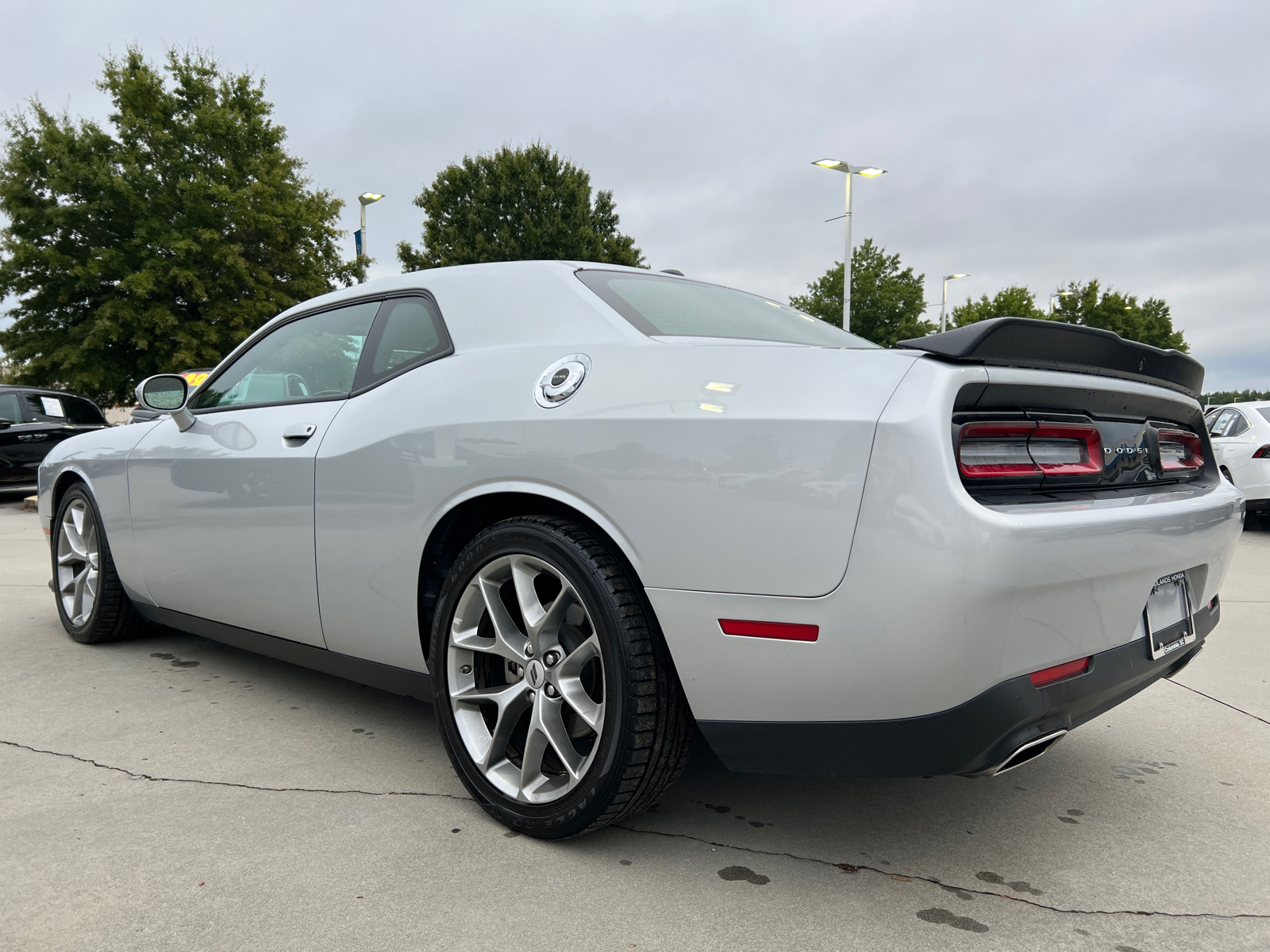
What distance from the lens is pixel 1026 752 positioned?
6.79 feet

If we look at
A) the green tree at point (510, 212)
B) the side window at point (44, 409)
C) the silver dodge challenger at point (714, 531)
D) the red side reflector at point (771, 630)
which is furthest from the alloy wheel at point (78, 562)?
the green tree at point (510, 212)

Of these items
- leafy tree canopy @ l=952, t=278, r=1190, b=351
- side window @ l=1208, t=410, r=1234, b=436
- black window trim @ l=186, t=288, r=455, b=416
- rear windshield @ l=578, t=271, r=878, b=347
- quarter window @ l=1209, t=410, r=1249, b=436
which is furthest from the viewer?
leafy tree canopy @ l=952, t=278, r=1190, b=351

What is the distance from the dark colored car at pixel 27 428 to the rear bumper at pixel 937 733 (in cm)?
1358

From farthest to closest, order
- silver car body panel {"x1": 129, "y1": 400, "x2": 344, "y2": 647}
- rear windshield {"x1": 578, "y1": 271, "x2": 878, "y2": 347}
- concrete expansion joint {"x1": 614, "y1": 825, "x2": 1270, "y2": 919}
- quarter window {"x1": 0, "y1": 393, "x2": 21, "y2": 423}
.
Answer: quarter window {"x1": 0, "y1": 393, "x2": 21, "y2": 423}
silver car body panel {"x1": 129, "y1": 400, "x2": 344, "y2": 647}
rear windshield {"x1": 578, "y1": 271, "x2": 878, "y2": 347}
concrete expansion joint {"x1": 614, "y1": 825, "x2": 1270, "y2": 919}

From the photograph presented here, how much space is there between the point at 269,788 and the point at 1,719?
1.37 meters

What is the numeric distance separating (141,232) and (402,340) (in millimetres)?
20839

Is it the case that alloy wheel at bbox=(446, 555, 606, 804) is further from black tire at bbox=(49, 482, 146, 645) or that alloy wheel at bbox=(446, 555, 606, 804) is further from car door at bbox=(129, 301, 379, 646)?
black tire at bbox=(49, 482, 146, 645)

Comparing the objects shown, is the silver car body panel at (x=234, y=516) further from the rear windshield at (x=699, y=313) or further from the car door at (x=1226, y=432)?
the car door at (x=1226, y=432)

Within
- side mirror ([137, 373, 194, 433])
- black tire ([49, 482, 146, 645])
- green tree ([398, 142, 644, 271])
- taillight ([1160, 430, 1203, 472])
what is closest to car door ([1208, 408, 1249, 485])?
taillight ([1160, 430, 1203, 472])

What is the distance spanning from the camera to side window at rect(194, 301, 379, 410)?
3.21 meters

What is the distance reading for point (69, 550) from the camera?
458 cm

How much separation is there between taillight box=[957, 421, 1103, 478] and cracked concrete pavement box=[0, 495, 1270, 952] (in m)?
0.98

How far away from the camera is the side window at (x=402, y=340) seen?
2.90m

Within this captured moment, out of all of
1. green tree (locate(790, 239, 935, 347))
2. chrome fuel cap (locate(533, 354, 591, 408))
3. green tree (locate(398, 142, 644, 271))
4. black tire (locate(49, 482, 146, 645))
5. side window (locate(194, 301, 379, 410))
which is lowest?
black tire (locate(49, 482, 146, 645))
